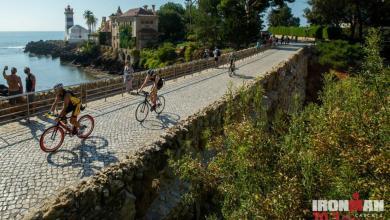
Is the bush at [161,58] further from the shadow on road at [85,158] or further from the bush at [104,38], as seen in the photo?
the shadow on road at [85,158]

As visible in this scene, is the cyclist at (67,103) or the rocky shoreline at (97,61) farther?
the rocky shoreline at (97,61)

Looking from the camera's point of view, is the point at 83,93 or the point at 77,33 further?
the point at 77,33

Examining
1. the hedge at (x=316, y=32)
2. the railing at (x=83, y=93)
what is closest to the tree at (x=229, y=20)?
the hedge at (x=316, y=32)

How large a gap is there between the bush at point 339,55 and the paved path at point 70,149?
29580 mm

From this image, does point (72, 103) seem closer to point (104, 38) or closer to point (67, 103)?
point (67, 103)

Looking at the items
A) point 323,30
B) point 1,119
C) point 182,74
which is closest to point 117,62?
point 323,30

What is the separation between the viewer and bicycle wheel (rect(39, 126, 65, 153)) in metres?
9.94

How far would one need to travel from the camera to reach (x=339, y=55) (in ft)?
142

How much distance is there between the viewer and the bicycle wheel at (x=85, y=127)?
36.2 feet

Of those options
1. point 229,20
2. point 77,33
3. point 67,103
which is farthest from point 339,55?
point 77,33

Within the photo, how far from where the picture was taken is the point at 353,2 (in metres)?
55.0

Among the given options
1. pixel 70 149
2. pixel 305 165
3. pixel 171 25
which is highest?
pixel 171 25

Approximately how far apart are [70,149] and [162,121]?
14.0ft

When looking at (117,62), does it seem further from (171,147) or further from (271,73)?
(171,147)
